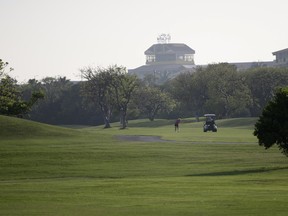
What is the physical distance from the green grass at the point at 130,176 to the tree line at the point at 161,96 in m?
68.7

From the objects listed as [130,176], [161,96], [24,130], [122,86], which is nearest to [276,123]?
[130,176]

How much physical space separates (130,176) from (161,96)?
122m

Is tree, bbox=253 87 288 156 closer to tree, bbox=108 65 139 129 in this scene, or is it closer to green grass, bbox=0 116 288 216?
green grass, bbox=0 116 288 216

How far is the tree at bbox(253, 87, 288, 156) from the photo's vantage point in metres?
54.2

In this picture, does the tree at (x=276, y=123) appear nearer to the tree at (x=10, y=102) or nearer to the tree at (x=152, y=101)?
the tree at (x=10, y=102)

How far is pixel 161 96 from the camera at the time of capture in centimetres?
17188

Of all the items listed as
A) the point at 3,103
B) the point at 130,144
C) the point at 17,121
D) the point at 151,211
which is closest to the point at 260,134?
the point at 130,144

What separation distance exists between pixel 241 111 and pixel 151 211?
138 m

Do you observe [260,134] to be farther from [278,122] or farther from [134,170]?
[134,170]

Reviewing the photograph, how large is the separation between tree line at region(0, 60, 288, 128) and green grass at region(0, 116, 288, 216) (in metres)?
68.7

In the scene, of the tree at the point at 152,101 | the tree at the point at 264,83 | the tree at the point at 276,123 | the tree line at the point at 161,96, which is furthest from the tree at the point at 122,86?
the tree at the point at 276,123

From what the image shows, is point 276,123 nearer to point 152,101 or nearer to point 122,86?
point 122,86

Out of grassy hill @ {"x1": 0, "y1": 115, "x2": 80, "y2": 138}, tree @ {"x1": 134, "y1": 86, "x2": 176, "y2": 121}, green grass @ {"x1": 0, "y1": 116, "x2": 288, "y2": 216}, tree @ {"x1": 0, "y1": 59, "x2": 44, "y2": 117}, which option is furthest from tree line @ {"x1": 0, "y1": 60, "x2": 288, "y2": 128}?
green grass @ {"x1": 0, "y1": 116, "x2": 288, "y2": 216}

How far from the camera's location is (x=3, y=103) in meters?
107
